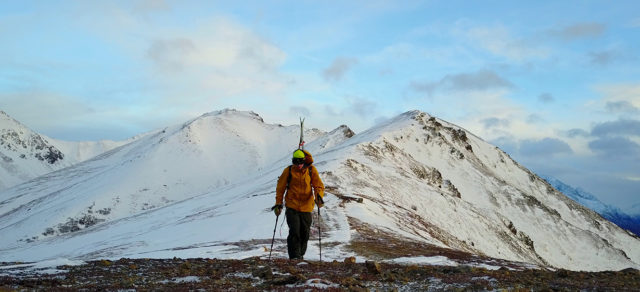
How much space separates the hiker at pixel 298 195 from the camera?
17672 millimetres

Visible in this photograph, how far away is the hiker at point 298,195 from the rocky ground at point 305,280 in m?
1.90

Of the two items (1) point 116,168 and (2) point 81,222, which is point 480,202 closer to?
(2) point 81,222

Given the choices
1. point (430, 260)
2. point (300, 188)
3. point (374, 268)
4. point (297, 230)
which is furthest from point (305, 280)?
point (430, 260)

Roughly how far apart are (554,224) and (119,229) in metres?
68.7

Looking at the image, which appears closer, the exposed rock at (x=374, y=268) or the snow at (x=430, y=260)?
the exposed rock at (x=374, y=268)

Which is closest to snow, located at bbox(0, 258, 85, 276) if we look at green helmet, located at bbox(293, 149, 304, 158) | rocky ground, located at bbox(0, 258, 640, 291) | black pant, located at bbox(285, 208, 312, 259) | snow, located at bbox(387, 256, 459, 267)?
rocky ground, located at bbox(0, 258, 640, 291)

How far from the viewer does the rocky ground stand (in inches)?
443

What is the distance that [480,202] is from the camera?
87625mm

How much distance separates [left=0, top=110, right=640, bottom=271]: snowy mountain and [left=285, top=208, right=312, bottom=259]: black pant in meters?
5.44

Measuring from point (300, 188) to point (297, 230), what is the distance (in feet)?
4.64

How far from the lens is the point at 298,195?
17766 mm

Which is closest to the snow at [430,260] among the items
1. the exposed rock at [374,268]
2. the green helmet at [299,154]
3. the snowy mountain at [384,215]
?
the snowy mountain at [384,215]

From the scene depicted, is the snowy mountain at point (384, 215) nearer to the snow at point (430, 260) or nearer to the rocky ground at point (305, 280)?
the snow at point (430, 260)

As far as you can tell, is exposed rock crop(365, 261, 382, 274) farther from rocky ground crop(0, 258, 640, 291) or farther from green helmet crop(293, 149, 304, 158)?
green helmet crop(293, 149, 304, 158)
